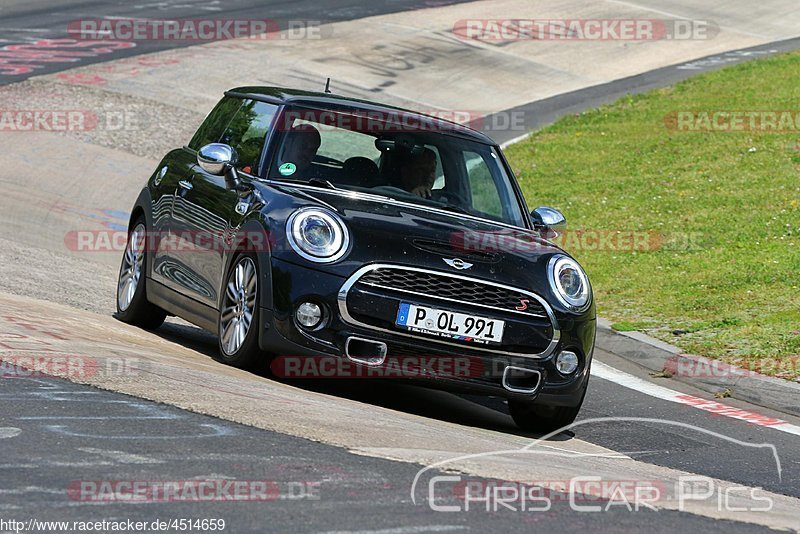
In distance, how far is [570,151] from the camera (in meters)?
21.1

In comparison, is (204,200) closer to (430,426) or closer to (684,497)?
(430,426)

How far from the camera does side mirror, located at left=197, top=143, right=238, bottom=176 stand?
8117 mm

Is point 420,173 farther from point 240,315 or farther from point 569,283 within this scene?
point 240,315

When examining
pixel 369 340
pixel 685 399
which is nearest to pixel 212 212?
pixel 369 340

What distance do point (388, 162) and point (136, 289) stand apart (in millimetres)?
2264

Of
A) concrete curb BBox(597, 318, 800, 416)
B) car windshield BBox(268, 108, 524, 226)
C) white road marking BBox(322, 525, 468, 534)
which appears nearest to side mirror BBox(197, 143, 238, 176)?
car windshield BBox(268, 108, 524, 226)

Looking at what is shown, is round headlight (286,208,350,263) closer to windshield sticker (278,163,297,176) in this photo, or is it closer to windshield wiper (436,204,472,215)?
windshield sticker (278,163,297,176)

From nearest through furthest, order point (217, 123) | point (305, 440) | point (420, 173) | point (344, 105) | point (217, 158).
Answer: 1. point (305, 440)
2. point (217, 158)
3. point (420, 173)
4. point (344, 105)
5. point (217, 123)

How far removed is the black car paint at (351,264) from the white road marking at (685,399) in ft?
4.95

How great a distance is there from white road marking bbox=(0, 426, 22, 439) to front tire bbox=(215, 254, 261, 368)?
2044mm

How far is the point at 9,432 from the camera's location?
5.40 metres

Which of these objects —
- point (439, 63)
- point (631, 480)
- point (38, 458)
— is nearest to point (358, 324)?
point (631, 480)

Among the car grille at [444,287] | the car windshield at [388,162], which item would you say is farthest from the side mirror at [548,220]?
the car grille at [444,287]

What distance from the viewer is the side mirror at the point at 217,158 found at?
812 cm
